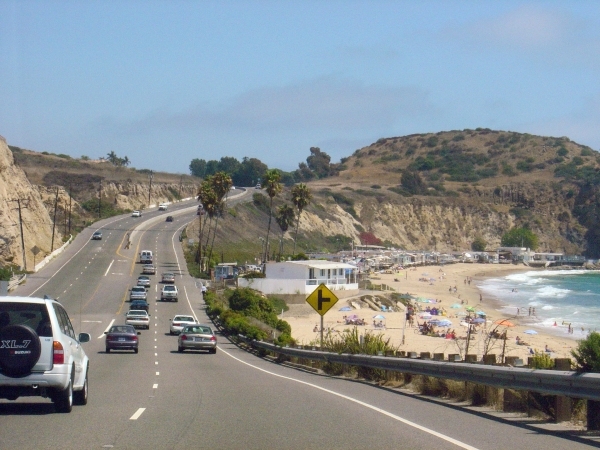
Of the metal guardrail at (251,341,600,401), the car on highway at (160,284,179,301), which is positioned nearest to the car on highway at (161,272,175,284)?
the car on highway at (160,284,179,301)

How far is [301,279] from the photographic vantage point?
78.2 metres

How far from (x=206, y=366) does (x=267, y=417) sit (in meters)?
14.2

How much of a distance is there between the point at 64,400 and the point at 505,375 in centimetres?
654

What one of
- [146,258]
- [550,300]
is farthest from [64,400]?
[550,300]

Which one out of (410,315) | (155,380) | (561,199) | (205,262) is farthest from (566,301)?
(561,199)

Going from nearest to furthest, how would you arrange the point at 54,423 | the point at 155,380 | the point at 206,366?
1. the point at 54,423
2. the point at 155,380
3. the point at 206,366

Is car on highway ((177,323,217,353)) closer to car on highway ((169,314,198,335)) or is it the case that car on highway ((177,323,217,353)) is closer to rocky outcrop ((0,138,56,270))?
car on highway ((169,314,198,335))

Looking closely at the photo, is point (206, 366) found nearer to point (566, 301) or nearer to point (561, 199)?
point (566, 301)

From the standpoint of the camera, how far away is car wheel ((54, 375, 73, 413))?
12.1 m

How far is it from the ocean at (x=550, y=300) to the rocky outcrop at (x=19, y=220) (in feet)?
144

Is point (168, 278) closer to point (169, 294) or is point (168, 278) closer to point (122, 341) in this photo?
point (169, 294)

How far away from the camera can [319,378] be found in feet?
74.2

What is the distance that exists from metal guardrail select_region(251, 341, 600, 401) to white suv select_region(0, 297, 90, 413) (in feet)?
21.0

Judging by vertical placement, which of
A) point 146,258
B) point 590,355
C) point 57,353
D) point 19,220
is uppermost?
point 19,220
